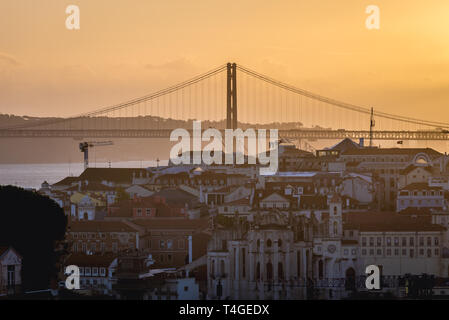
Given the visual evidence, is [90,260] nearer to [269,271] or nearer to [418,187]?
[269,271]

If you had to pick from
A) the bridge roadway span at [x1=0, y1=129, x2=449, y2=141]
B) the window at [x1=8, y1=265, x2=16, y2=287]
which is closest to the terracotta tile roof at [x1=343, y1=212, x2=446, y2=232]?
the window at [x1=8, y1=265, x2=16, y2=287]

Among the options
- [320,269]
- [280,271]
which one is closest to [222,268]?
[280,271]

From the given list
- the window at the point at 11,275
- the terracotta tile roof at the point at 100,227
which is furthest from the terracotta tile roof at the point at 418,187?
the window at the point at 11,275

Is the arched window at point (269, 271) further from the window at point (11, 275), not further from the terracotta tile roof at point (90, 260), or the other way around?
the window at point (11, 275)

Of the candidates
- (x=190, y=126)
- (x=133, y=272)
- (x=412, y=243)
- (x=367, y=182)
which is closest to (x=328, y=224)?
(x=412, y=243)

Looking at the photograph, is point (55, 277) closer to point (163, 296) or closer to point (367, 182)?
point (163, 296)

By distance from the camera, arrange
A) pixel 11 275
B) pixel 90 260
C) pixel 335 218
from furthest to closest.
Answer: pixel 335 218 → pixel 90 260 → pixel 11 275
